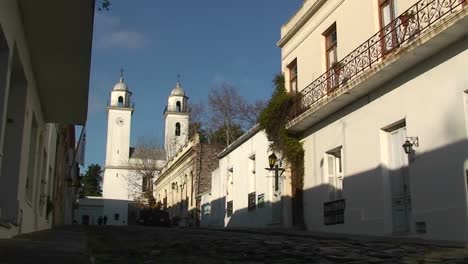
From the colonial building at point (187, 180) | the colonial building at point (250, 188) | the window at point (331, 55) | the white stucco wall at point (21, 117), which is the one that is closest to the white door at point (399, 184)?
the window at point (331, 55)

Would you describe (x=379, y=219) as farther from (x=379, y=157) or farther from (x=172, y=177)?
(x=172, y=177)

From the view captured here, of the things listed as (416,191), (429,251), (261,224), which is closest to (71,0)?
(429,251)

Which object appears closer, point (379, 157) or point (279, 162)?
point (379, 157)

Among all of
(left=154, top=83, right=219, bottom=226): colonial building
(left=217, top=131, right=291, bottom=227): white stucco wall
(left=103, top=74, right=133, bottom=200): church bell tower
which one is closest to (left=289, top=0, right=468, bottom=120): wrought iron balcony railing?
(left=217, top=131, right=291, bottom=227): white stucco wall

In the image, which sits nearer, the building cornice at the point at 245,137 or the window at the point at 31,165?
the window at the point at 31,165

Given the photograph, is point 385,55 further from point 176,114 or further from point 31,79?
point 176,114

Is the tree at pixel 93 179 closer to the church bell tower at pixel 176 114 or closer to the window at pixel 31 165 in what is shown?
the church bell tower at pixel 176 114

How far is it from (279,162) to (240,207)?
6077 mm

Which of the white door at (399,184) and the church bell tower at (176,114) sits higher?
the church bell tower at (176,114)

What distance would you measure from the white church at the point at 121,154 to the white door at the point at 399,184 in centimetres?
6130

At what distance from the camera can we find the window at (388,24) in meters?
14.8

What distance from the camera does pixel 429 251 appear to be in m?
8.09

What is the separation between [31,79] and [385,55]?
28.2 feet

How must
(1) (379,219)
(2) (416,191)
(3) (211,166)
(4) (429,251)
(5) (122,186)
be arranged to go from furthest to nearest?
(5) (122,186)
(3) (211,166)
(1) (379,219)
(2) (416,191)
(4) (429,251)
